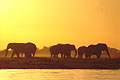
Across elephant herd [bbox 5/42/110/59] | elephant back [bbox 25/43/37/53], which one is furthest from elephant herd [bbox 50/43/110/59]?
elephant back [bbox 25/43/37/53]

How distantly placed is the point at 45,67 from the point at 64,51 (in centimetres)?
600

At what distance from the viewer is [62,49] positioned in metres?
18.1

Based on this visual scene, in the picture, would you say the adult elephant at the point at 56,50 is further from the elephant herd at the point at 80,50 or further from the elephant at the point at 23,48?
the elephant at the point at 23,48

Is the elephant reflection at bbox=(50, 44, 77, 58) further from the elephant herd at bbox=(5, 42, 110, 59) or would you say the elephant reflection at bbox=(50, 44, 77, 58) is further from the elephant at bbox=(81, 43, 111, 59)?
the elephant at bbox=(81, 43, 111, 59)

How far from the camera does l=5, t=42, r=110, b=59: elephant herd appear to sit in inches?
668

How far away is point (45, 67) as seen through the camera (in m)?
12.1

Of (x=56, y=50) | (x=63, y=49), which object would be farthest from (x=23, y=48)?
(x=63, y=49)

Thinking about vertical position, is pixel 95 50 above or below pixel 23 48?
below

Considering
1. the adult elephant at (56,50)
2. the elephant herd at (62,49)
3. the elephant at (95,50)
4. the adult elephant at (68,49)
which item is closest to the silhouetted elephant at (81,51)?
the elephant herd at (62,49)

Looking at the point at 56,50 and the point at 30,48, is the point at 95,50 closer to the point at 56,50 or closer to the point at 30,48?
the point at 56,50

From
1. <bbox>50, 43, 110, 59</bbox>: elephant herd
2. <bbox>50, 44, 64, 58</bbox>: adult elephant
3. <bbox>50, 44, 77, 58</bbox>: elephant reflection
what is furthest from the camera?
<bbox>50, 44, 77, 58</bbox>: elephant reflection

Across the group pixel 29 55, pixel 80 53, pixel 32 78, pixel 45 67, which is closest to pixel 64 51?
pixel 80 53

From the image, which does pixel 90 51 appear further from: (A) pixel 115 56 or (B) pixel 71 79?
(B) pixel 71 79

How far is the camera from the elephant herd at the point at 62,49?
16969mm
